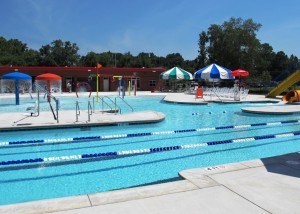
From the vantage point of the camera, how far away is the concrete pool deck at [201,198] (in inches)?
132

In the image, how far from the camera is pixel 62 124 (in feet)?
31.3

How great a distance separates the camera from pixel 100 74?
110 ft

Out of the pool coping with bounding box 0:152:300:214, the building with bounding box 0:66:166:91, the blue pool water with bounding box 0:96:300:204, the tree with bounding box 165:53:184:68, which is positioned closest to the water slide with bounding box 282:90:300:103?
the blue pool water with bounding box 0:96:300:204

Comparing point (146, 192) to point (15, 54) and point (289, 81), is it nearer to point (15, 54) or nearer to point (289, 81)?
point (289, 81)

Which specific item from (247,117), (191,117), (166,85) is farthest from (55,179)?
(166,85)

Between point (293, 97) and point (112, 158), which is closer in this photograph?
point (112, 158)

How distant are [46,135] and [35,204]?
5.87 meters

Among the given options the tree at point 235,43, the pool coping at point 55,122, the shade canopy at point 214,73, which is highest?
the tree at point 235,43

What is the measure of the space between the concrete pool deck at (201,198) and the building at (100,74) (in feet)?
91.1

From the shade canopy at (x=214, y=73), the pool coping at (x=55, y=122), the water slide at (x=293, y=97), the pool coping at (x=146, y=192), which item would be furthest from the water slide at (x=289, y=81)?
the pool coping at (x=146, y=192)

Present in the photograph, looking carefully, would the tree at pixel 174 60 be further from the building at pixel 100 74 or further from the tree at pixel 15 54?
the building at pixel 100 74

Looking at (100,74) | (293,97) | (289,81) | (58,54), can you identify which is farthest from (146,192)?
(58,54)

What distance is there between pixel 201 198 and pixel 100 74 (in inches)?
1212

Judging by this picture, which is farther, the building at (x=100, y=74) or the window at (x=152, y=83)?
the window at (x=152, y=83)
